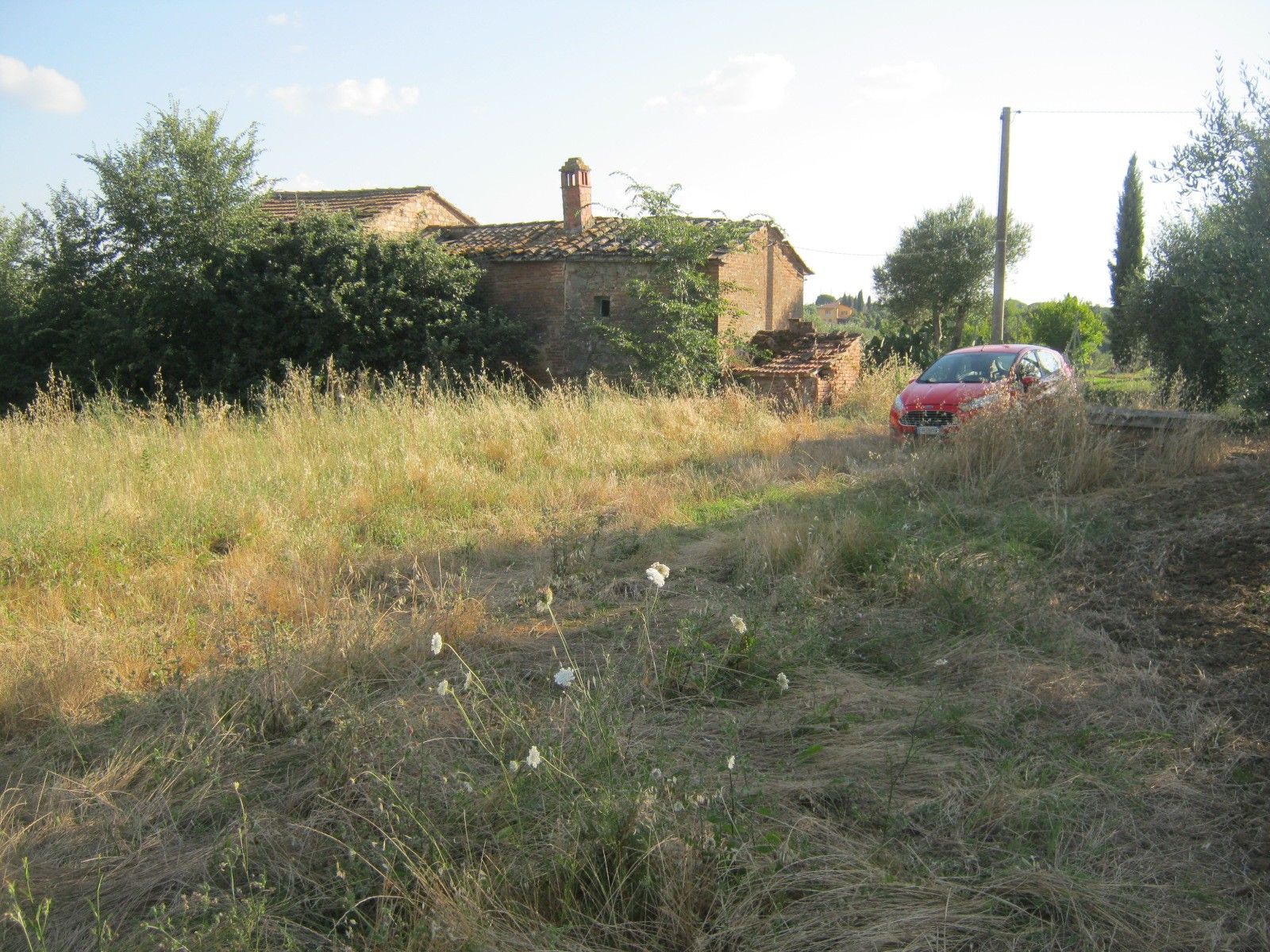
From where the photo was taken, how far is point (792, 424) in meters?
13.5

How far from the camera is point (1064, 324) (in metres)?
36.6

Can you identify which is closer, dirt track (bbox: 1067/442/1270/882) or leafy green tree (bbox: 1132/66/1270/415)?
dirt track (bbox: 1067/442/1270/882)

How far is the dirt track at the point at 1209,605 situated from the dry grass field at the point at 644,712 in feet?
0.09

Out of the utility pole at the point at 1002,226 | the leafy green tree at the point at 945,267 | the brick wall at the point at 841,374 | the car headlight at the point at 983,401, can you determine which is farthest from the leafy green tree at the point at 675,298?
the leafy green tree at the point at 945,267

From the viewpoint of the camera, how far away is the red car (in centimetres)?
1157

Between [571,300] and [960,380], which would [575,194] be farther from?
[960,380]

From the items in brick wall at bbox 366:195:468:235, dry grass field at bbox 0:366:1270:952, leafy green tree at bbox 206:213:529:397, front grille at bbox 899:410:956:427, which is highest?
brick wall at bbox 366:195:468:235

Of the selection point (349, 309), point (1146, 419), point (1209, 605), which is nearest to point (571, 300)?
point (349, 309)

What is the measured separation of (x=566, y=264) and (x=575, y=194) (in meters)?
3.10

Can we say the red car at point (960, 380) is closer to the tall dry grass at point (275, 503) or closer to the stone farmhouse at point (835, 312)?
the tall dry grass at point (275, 503)

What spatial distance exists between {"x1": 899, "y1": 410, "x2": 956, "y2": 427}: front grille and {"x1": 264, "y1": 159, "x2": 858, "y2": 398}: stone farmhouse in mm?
8307

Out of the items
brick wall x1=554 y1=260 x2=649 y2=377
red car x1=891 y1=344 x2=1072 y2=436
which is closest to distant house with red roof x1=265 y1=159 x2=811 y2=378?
brick wall x1=554 y1=260 x2=649 y2=377

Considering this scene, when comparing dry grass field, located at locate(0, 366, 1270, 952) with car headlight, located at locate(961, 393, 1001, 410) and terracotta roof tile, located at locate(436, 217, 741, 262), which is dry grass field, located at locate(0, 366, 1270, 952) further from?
terracotta roof tile, located at locate(436, 217, 741, 262)

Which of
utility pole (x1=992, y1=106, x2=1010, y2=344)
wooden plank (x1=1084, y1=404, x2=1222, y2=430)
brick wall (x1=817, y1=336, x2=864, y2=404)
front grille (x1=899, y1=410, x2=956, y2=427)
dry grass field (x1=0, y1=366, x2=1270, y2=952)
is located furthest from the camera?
utility pole (x1=992, y1=106, x2=1010, y2=344)
